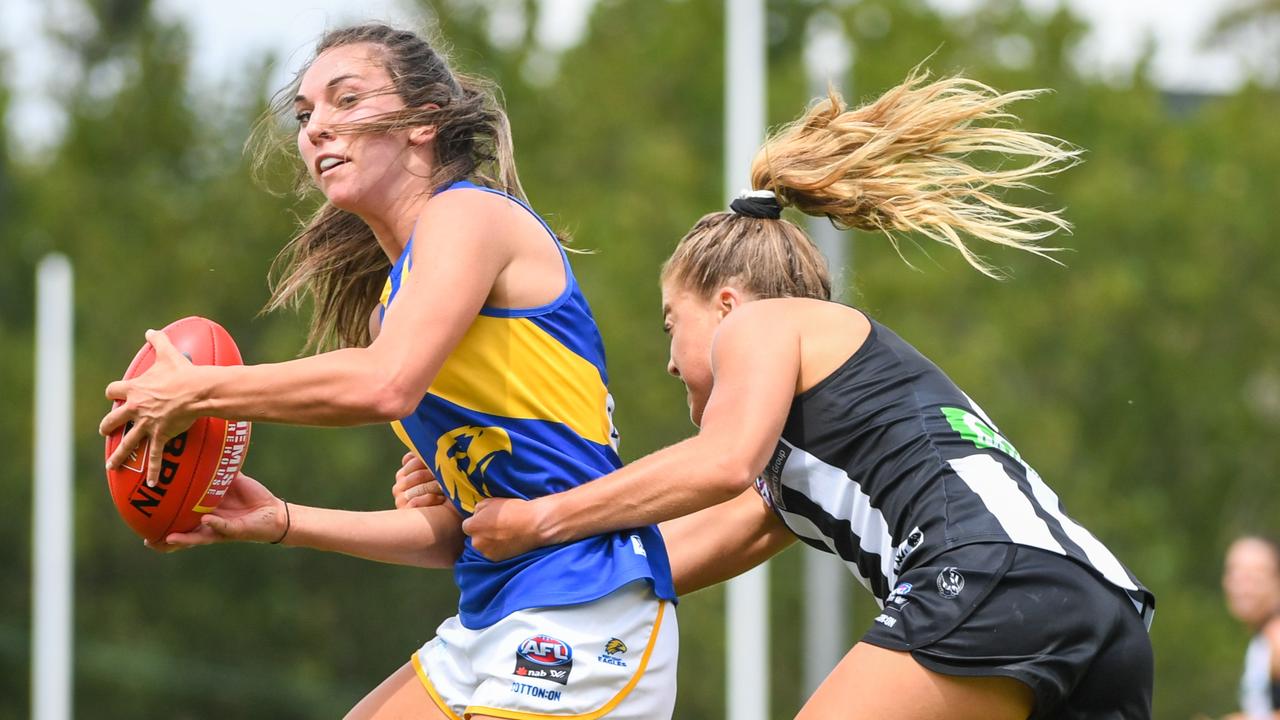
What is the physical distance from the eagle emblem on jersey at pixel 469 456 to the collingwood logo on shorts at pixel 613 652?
0.42 metres

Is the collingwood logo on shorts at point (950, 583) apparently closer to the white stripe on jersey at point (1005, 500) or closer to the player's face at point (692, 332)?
the white stripe on jersey at point (1005, 500)

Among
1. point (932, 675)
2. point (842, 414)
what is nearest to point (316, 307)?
point (842, 414)

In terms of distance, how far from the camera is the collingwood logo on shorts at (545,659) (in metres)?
3.32

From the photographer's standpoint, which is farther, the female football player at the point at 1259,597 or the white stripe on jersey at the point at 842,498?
the female football player at the point at 1259,597

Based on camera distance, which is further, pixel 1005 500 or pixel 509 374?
pixel 509 374

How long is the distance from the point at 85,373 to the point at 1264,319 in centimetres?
1787

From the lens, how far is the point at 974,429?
11.2ft

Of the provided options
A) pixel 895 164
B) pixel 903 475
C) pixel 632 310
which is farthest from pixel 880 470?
pixel 632 310

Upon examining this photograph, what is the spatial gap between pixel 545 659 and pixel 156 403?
902 millimetres

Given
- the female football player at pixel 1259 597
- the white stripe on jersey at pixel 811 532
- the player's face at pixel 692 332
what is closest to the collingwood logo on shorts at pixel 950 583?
the white stripe on jersey at pixel 811 532

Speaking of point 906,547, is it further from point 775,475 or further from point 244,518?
point 244,518

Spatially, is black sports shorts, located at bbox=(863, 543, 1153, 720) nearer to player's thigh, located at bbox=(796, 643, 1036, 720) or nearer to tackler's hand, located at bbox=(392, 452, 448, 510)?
player's thigh, located at bbox=(796, 643, 1036, 720)

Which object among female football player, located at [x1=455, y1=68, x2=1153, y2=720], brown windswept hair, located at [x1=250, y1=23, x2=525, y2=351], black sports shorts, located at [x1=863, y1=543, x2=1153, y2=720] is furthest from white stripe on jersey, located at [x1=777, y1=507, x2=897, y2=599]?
brown windswept hair, located at [x1=250, y1=23, x2=525, y2=351]

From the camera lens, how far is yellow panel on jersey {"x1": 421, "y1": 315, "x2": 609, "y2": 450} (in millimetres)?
3428
